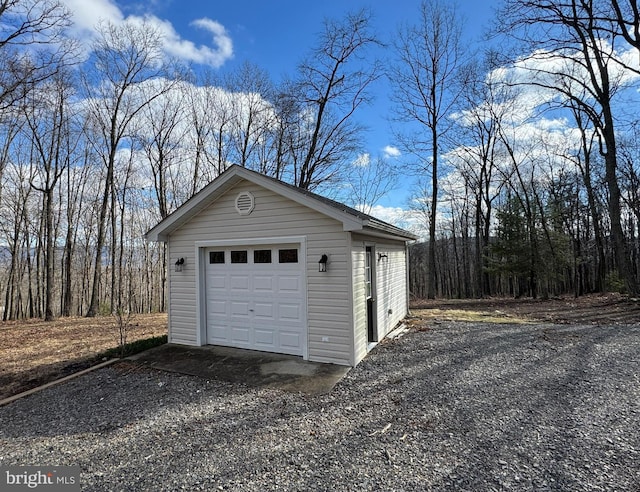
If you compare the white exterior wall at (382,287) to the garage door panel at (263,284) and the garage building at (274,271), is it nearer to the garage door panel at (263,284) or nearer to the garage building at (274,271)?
the garage building at (274,271)

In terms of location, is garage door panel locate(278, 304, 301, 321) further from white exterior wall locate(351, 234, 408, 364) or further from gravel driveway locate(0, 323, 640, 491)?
gravel driveway locate(0, 323, 640, 491)

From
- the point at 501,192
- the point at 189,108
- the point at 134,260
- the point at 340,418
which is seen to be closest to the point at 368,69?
the point at 189,108

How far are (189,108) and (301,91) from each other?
6.33m

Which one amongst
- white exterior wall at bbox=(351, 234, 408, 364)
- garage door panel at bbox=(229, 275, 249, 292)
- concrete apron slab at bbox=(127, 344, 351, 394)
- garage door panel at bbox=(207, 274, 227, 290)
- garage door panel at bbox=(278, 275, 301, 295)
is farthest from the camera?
garage door panel at bbox=(207, 274, 227, 290)

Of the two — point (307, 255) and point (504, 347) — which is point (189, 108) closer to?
point (307, 255)

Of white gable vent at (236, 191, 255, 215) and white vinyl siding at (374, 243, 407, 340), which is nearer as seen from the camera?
white gable vent at (236, 191, 255, 215)

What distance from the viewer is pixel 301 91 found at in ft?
50.3

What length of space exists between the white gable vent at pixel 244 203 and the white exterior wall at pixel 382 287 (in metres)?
2.19

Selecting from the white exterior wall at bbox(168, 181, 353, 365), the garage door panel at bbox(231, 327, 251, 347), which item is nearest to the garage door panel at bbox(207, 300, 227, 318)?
the white exterior wall at bbox(168, 181, 353, 365)

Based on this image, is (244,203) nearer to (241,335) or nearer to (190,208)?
(190,208)

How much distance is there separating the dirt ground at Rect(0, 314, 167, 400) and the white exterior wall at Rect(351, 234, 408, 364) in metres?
5.34

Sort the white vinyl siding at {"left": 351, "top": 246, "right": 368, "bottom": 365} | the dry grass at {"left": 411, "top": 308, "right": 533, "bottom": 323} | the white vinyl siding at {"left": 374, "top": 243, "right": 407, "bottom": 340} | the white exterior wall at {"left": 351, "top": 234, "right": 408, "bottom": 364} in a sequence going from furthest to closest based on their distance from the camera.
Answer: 1. the dry grass at {"left": 411, "top": 308, "right": 533, "bottom": 323}
2. the white vinyl siding at {"left": 374, "top": 243, "right": 407, "bottom": 340}
3. the white exterior wall at {"left": 351, "top": 234, "right": 408, "bottom": 364}
4. the white vinyl siding at {"left": 351, "top": 246, "right": 368, "bottom": 365}

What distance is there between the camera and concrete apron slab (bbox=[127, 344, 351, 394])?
490 cm

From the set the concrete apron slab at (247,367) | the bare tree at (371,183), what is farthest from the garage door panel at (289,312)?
the bare tree at (371,183)
